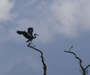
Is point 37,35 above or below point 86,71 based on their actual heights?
above

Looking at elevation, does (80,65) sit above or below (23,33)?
below

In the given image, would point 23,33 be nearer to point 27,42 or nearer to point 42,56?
point 27,42

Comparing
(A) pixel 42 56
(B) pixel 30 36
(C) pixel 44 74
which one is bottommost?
(C) pixel 44 74

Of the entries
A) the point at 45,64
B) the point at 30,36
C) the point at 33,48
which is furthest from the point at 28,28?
the point at 45,64

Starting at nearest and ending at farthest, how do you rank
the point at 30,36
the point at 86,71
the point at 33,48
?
the point at 30,36 < the point at 33,48 < the point at 86,71

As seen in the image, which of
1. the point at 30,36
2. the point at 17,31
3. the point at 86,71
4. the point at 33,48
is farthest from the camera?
the point at 86,71

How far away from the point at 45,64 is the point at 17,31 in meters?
6.75

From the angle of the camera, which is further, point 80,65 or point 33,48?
point 80,65

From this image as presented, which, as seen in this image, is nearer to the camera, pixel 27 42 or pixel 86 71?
pixel 27 42

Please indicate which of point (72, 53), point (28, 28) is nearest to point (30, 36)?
point (28, 28)

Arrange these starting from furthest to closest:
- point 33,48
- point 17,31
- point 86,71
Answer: point 86,71, point 33,48, point 17,31

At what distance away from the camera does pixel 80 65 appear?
35.9 m

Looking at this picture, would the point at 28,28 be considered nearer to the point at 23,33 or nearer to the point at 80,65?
the point at 23,33

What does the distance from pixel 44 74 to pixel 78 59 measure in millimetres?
5887
